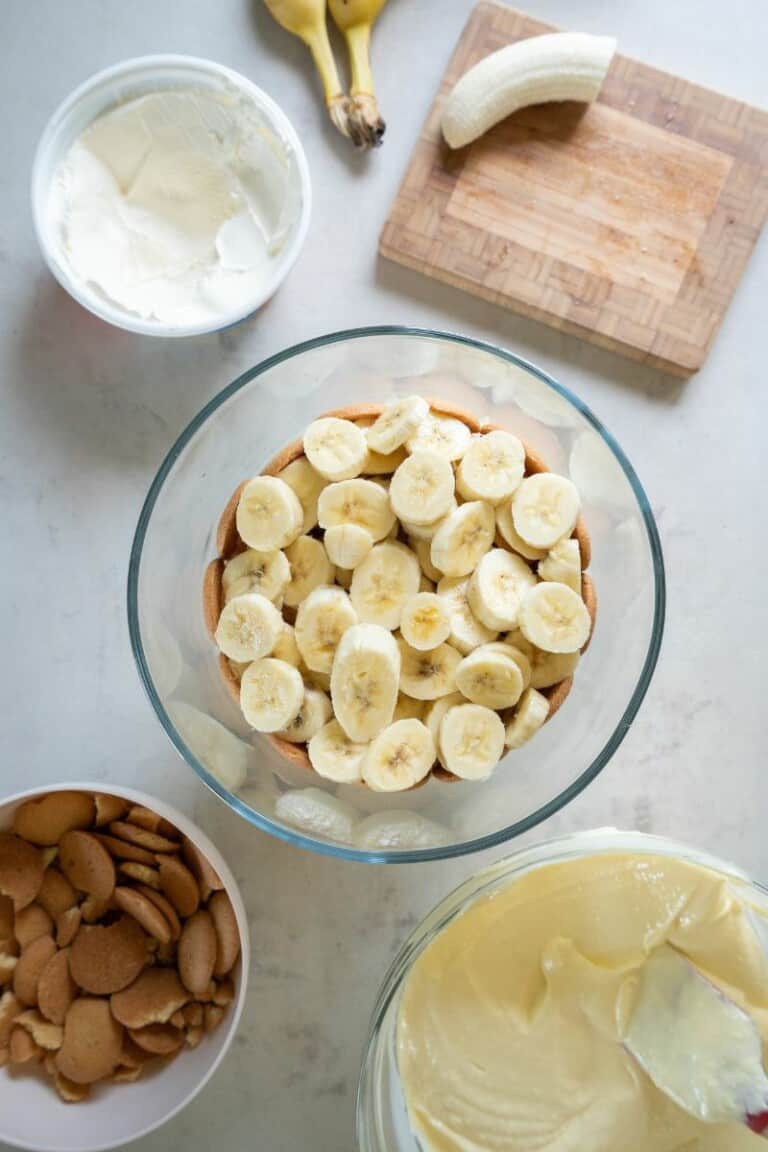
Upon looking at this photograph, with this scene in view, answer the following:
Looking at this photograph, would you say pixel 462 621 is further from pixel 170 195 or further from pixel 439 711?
pixel 170 195

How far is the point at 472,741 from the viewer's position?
124 cm

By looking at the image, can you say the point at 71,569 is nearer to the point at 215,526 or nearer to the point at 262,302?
the point at 215,526

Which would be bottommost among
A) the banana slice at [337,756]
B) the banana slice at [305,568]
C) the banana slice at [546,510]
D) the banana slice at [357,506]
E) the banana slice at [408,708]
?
the banana slice at [337,756]

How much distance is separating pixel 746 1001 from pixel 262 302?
97cm

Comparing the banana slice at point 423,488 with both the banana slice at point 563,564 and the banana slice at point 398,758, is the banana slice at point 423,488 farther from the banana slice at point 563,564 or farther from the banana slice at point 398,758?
the banana slice at point 398,758

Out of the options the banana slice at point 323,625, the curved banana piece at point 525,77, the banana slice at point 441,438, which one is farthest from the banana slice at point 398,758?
the curved banana piece at point 525,77

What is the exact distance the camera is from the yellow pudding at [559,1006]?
45.5 inches

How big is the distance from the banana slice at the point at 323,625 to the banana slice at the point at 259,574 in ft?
0.13

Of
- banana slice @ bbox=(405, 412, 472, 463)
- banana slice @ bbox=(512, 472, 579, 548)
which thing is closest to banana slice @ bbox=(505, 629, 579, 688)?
banana slice @ bbox=(512, 472, 579, 548)

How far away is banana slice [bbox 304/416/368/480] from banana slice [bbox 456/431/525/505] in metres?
0.12

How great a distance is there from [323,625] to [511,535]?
0.24m

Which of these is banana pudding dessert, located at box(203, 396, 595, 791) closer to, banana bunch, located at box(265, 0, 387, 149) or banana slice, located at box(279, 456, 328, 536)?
banana slice, located at box(279, 456, 328, 536)

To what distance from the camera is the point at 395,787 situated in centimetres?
125

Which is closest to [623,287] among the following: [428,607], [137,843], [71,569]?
[428,607]
